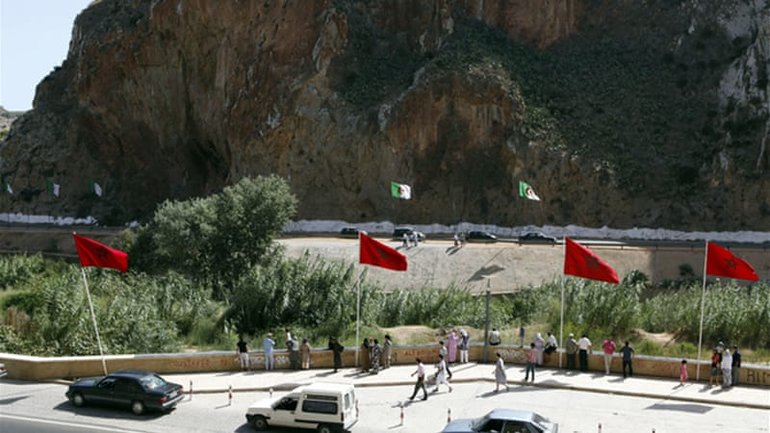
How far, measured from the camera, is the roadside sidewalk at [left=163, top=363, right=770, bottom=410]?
23.1 metres

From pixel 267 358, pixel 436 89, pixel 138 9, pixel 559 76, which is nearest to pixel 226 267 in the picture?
pixel 267 358

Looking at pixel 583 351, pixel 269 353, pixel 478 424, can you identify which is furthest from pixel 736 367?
pixel 269 353

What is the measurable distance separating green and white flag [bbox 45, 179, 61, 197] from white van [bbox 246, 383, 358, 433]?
60.5 meters

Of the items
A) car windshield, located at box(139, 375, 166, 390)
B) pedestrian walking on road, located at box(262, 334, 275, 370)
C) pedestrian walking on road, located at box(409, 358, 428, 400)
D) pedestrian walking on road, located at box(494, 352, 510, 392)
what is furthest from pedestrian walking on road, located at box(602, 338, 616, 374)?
car windshield, located at box(139, 375, 166, 390)

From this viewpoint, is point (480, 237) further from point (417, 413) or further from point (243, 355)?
point (417, 413)

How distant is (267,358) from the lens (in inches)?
1046

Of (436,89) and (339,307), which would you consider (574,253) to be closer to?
(339,307)

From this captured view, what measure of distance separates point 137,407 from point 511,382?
11.3 metres

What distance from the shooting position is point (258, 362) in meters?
26.7

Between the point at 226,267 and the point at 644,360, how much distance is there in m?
24.3

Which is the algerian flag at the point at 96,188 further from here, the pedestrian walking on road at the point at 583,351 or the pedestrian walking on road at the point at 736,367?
the pedestrian walking on road at the point at 736,367

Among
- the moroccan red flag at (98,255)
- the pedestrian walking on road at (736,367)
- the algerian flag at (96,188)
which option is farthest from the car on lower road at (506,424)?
the algerian flag at (96,188)

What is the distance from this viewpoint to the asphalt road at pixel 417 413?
20109 mm

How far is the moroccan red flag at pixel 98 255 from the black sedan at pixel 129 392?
495 centimetres
